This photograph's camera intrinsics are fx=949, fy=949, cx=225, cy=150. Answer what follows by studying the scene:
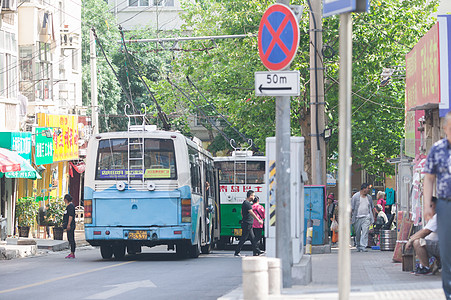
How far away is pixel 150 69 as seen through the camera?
214ft

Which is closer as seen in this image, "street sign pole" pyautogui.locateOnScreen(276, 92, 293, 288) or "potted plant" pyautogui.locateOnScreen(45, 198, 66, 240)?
"street sign pole" pyautogui.locateOnScreen(276, 92, 293, 288)

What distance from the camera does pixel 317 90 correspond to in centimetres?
2491

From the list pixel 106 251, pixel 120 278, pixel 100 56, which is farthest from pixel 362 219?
pixel 100 56

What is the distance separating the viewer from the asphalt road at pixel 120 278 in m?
14.0

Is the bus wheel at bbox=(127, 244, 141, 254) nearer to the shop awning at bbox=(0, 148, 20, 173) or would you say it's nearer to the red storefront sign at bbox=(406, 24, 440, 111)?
the shop awning at bbox=(0, 148, 20, 173)

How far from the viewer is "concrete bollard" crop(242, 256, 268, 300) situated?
998cm

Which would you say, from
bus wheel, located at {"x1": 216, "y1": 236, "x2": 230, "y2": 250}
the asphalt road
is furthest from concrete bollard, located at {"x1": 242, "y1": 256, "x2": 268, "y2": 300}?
bus wheel, located at {"x1": 216, "y1": 236, "x2": 230, "y2": 250}

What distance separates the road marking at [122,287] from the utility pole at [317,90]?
1017cm

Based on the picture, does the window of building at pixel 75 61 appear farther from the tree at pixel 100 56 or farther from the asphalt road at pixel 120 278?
the asphalt road at pixel 120 278

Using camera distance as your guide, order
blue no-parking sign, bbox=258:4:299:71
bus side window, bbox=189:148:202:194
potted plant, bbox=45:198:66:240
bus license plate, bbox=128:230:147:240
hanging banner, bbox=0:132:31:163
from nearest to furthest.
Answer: blue no-parking sign, bbox=258:4:299:71 → bus license plate, bbox=128:230:147:240 → bus side window, bbox=189:148:202:194 → hanging banner, bbox=0:132:31:163 → potted plant, bbox=45:198:66:240

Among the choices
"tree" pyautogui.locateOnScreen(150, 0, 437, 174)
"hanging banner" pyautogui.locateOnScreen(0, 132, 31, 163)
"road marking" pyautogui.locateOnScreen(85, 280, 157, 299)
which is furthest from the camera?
"tree" pyautogui.locateOnScreen(150, 0, 437, 174)

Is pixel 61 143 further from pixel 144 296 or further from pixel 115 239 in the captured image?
pixel 144 296

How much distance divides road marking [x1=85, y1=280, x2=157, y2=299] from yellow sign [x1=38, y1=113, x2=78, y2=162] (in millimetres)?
23925

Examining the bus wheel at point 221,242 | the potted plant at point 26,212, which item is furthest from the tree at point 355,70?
the potted plant at point 26,212
